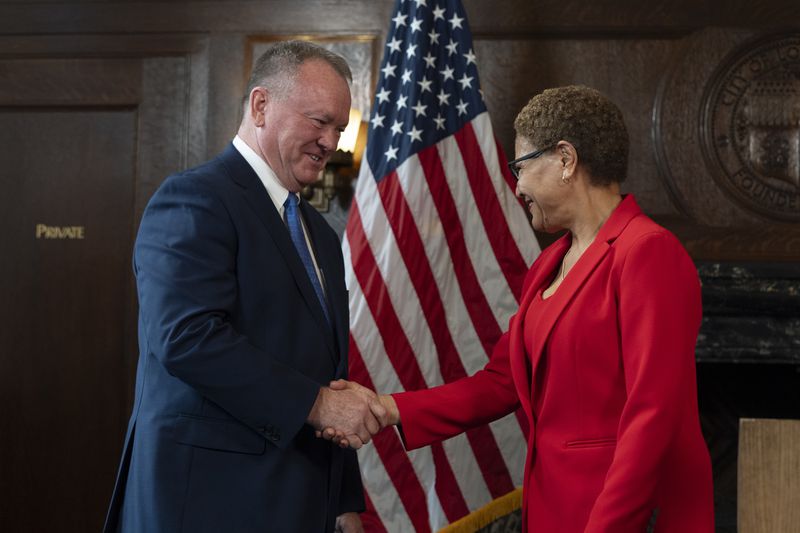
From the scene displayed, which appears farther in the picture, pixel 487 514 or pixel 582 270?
pixel 487 514

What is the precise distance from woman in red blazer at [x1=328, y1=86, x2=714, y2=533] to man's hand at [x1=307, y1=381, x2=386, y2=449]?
39 centimetres

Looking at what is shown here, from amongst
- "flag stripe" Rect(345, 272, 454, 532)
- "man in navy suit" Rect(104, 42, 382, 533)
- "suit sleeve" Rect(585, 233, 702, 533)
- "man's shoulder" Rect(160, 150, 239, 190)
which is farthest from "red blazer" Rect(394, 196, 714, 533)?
"flag stripe" Rect(345, 272, 454, 532)

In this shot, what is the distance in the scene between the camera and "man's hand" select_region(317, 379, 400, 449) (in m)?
2.08

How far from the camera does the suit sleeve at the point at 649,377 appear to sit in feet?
5.80

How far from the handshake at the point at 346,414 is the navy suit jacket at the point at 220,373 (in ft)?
0.17

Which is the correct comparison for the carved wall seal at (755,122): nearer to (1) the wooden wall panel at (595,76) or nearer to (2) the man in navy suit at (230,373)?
(1) the wooden wall panel at (595,76)

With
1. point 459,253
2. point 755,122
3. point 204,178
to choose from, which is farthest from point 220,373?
point 755,122

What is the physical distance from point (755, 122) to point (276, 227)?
280 centimetres

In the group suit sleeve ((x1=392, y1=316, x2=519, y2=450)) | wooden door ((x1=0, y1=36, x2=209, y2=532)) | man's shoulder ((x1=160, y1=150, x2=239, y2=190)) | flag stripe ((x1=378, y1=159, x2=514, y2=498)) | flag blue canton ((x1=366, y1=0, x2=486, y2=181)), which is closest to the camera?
man's shoulder ((x1=160, y1=150, x2=239, y2=190))

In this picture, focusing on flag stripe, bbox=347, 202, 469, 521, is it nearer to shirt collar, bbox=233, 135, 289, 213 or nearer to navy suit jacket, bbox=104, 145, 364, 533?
shirt collar, bbox=233, 135, 289, 213

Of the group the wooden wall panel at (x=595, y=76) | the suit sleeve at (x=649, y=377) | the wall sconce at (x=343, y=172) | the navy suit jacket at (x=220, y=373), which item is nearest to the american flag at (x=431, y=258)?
the wall sconce at (x=343, y=172)

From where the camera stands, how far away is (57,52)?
446 centimetres

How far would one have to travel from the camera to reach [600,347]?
75.1 inches

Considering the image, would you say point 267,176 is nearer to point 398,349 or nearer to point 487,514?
point 398,349
